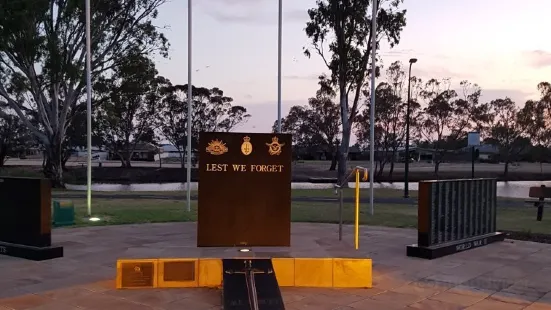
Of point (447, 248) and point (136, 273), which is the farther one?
point (447, 248)

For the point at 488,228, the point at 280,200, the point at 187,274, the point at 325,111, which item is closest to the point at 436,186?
the point at 488,228

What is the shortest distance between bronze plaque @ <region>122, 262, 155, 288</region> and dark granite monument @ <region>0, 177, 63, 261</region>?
2.33 m

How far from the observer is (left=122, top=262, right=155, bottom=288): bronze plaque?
6.92 m

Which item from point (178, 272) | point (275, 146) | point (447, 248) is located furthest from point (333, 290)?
point (447, 248)

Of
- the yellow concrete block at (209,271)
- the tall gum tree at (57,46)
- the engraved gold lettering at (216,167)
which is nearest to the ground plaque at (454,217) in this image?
the engraved gold lettering at (216,167)

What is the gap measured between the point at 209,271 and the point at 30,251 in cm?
337

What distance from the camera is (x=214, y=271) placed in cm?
709

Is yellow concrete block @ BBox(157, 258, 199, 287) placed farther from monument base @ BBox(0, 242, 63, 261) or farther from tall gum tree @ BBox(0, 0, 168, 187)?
tall gum tree @ BBox(0, 0, 168, 187)

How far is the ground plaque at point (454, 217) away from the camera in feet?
30.2

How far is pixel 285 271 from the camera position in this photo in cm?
716

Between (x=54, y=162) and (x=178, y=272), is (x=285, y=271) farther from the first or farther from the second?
(x=54, y=162)

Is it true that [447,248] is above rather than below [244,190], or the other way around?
below

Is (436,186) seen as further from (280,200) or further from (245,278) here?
(245,278)

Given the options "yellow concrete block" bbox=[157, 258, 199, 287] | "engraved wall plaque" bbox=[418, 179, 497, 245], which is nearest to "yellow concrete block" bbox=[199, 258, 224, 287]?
"yellow concrete block" bbox=[157, 258, 199, 287]
